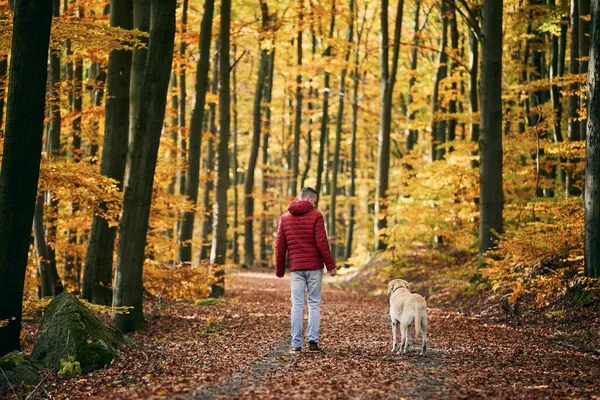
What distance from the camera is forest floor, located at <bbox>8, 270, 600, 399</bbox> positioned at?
269 inches

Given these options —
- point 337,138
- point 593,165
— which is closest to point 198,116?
point 593,165

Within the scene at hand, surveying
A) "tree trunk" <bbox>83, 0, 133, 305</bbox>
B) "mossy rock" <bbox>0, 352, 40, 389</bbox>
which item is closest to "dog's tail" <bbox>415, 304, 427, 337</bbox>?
"mossy rock" <bbox>0, 352, 40, 389</bbox>

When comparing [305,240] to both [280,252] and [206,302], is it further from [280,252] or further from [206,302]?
[206,302]

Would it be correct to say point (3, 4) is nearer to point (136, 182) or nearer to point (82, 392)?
point (136, 182)

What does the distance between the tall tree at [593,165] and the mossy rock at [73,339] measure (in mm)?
7902

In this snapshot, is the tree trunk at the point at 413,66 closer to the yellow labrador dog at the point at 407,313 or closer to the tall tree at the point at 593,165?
the tall tree at the point at 593,165

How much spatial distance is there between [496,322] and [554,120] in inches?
315

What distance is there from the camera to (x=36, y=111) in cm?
882

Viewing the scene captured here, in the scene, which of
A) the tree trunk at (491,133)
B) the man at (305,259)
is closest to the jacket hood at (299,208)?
the man at (305,259)

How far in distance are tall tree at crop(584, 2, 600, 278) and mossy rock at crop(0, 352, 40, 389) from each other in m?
8.88

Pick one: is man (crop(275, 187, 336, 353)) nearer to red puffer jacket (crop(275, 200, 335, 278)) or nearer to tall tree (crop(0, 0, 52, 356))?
red puffer jacket (crop(275, 200, 335, 278))

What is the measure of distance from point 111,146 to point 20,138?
5267 mm

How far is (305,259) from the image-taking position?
9.54 m

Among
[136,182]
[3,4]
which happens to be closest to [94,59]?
[3,4]
